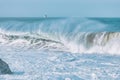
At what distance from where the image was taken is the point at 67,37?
2277 cm

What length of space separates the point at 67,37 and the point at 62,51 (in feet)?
14.8

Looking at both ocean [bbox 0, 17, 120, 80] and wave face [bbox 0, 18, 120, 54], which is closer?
ocean [bbox 0, 17, 120, 80]

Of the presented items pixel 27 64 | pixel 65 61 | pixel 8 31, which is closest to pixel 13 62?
pixel 27 64

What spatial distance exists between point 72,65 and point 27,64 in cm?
146

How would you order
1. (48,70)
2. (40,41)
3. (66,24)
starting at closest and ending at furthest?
(48,70) → (40,41) → (66,24)

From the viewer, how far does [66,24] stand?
26.5 meters

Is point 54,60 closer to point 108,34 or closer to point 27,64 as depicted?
point 27,64

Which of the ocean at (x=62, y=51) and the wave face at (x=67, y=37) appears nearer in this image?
the ocean at (x=62, y=51)

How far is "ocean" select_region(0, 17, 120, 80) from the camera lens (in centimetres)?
1109

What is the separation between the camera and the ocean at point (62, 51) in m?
11.1

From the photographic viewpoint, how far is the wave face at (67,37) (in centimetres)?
1961

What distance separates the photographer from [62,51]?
60.1 feet

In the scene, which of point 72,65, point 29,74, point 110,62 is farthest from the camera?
point 110,62

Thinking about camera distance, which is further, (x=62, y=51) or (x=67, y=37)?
(x=67, y=37)
